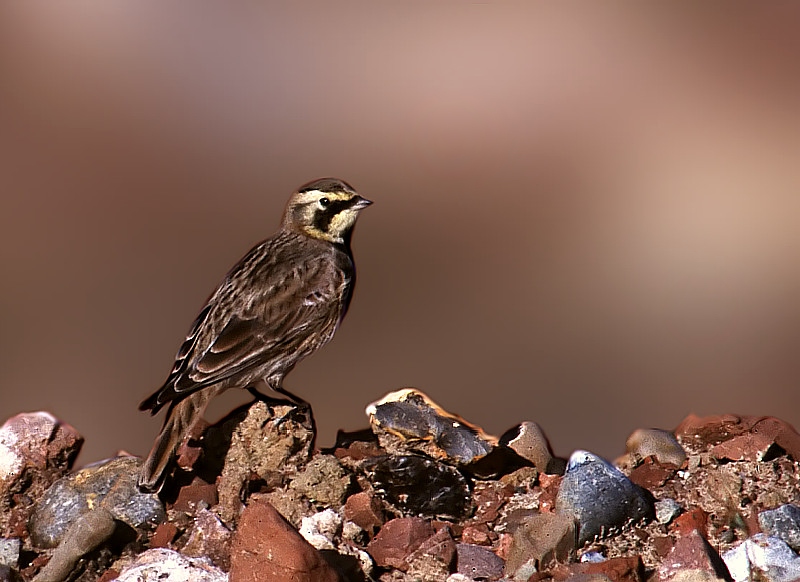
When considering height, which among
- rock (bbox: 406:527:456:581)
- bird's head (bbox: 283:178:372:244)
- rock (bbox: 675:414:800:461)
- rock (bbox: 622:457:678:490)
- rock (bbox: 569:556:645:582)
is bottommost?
rock (bbox: 406:527:456:581)

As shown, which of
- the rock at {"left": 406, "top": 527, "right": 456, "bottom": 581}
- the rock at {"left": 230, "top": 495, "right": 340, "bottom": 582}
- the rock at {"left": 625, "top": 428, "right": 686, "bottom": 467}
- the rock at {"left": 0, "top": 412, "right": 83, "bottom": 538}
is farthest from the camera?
the rock at {"left": 625, "top": 428, "right": 686, "bottom": 467}

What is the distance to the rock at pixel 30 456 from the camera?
3.64 meters

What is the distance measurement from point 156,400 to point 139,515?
478 mm

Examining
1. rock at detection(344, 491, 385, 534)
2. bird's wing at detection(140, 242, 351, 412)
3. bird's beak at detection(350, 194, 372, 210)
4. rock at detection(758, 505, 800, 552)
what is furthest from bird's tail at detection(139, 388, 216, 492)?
rock at detection(758, 505, 800, 552)

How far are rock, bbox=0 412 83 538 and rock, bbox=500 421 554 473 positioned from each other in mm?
1663

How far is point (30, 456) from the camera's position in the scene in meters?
3.71

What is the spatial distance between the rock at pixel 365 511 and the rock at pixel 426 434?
320 mm

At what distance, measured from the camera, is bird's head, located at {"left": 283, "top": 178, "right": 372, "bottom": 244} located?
14.5ft

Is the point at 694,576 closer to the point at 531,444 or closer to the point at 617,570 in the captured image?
the point at 617,570

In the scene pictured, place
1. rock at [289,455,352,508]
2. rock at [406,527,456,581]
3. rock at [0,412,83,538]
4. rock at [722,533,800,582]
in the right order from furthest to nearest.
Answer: rock at [0,412,83,538] → rock at [289,455,352,508] → rock at [406,527,456,581] → rock at [722,533,800,582]

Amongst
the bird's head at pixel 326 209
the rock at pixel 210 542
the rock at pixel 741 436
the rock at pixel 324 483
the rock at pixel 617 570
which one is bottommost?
the rock at pixel 210 542

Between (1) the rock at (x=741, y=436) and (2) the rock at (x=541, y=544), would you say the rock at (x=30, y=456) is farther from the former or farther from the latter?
(1) the rock at (x=741, y=436)

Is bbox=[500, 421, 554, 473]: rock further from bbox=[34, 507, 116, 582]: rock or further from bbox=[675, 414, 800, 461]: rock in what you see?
bbox=[34, 507, 116, 582]: rock

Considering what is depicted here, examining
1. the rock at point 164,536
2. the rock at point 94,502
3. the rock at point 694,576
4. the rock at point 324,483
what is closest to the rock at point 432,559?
the rock at point 324,483
